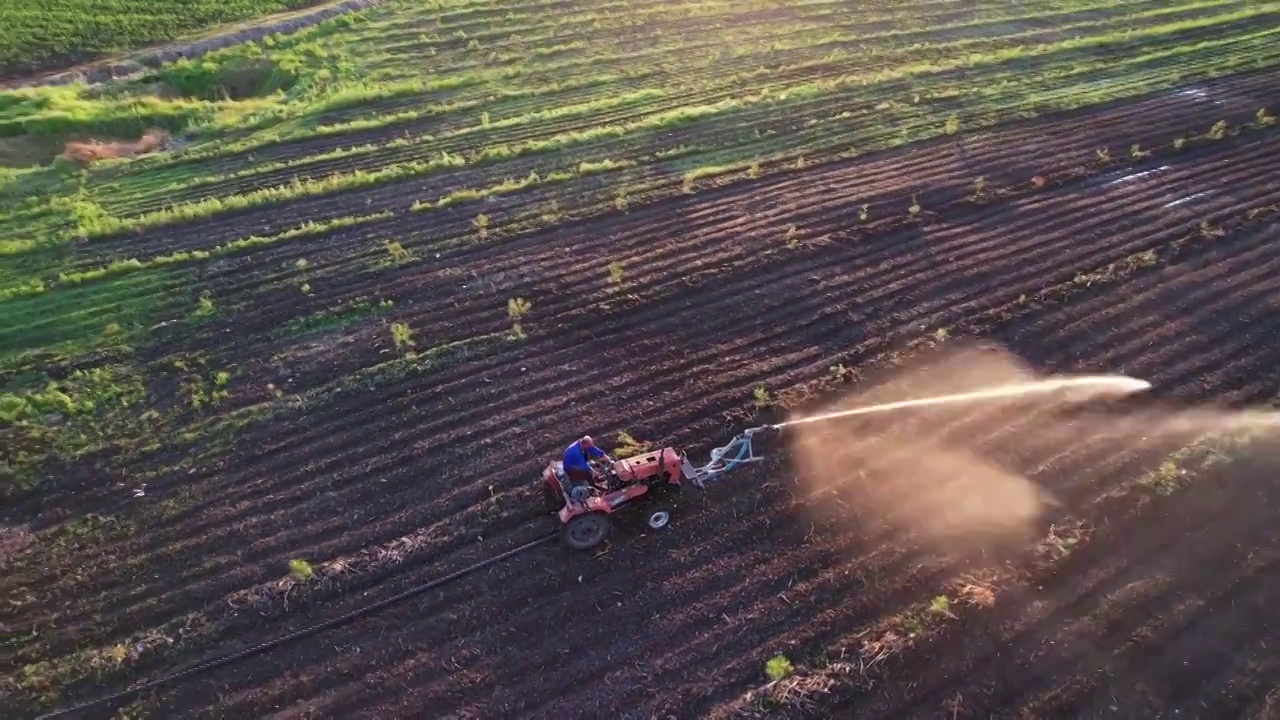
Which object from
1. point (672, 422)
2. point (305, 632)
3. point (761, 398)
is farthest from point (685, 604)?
point (305, 632)

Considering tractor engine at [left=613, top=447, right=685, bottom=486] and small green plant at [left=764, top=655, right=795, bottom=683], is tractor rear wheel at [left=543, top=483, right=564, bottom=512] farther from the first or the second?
small green plant at [left=764, top=655, right=795, bottom=683]

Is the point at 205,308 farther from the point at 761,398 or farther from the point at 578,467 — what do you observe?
the point at 761,398

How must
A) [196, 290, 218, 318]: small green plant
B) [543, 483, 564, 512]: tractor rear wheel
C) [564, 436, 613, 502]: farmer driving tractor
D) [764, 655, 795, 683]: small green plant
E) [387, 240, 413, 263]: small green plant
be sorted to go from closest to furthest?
[764, 655, 795, 683]: small green plant, [564, 436, 613, 502]: farmer driving tractor, [543, 483, 564, 512]: tractor rear wheel, [196, 290, 218, 318]: small green plant, [387, 240, 413, 263]: small green plant

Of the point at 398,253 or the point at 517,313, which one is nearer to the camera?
the point at 517,313

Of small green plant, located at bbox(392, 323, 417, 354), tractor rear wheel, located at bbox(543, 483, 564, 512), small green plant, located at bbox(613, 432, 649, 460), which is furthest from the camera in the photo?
small green plant, located at bbox(392, 323, 417, 354)

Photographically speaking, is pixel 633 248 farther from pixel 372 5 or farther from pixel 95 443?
Result: pixel 372 5

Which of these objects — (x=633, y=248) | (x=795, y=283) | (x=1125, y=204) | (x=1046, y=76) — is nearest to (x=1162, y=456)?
(x=795, y=283)

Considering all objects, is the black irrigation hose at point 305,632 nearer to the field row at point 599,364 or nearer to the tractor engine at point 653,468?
the field row at point 599,364

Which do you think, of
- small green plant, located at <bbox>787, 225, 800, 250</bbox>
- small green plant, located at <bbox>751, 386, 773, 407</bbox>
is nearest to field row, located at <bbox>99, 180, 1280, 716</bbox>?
small green plant, located at <bbox>751, 386, 773, 407</bbox>
